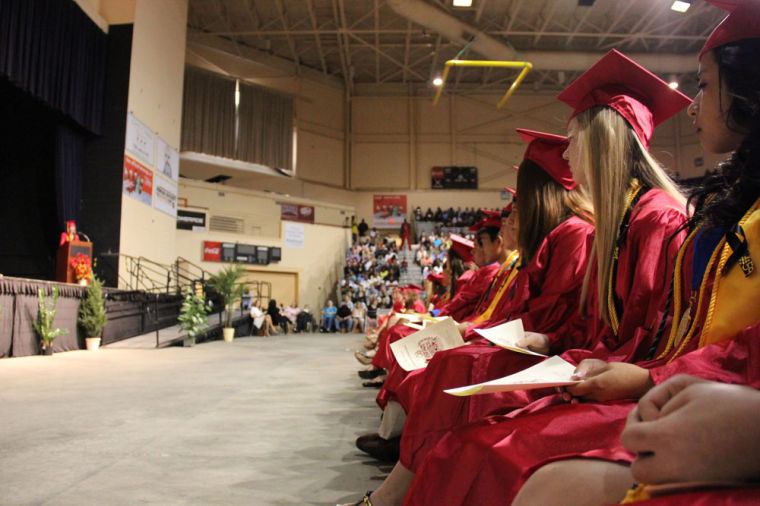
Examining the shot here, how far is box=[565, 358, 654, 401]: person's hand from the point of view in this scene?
0.87m

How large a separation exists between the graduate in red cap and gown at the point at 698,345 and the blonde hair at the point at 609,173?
0.26 meters

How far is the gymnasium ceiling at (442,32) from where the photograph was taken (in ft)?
53.3

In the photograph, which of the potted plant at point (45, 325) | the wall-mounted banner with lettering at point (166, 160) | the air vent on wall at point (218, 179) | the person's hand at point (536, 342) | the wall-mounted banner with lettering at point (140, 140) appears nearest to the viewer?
the person's hand at point (536, 342)

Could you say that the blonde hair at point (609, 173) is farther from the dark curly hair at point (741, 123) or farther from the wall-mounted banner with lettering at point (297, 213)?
the wall-mounted banner with lettering at point (297, 213)

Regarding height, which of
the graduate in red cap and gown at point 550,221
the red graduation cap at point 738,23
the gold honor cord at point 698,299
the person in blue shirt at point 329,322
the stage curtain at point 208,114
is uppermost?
the stage curtain at point 208,114

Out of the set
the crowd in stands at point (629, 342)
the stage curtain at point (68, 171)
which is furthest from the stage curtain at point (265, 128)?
the crowd in stands at point (629, 342)

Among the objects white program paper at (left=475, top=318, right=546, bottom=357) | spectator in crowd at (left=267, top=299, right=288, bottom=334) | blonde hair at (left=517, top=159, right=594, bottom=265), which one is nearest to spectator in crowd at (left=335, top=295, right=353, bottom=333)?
spectator in crowd at (left=267, top=299, right=288, bottom=334)

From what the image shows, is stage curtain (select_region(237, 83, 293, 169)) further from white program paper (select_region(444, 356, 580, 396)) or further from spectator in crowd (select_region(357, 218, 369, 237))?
white program paper (select_region(444, 356, 580, 396))

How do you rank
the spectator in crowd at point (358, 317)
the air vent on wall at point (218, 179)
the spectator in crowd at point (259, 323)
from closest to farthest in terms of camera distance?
the spectator in crowd at point (259, 323)
the spectator in crowd at point (358, 317)
the air vent on wall at point (218, 179)

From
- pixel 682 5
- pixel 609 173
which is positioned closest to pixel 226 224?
pixel 682 5

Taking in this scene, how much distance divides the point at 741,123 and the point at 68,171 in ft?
39.4

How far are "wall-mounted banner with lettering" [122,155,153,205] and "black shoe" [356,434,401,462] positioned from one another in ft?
34.5

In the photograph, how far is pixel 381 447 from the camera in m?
2.22

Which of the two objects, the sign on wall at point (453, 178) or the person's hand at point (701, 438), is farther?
the sign on wall at point (453, 178)
